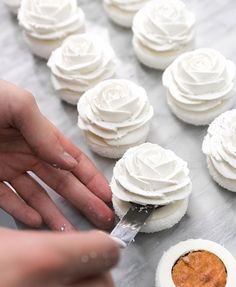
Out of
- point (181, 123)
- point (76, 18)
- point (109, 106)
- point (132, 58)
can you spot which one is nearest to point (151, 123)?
point (181, 123)

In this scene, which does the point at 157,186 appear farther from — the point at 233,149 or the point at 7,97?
the point at 7,97

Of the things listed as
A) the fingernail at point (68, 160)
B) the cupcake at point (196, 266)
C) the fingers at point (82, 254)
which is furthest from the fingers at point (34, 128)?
the fingers at point (82, 254)

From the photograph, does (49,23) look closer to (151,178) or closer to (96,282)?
(151,178)

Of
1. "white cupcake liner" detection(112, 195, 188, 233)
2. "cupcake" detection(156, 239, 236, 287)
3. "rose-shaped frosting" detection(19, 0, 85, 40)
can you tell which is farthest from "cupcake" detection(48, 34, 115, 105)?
"cupcake" detection(156, 239, 236, 287)

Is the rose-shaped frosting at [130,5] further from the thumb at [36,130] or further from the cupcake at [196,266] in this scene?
the cupcake at [196,266]

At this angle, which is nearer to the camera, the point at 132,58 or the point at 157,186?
the point at 157,186
